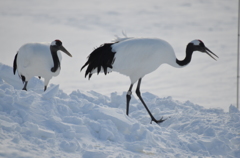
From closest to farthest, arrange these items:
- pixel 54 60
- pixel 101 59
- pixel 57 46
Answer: pixel 101 59 < pixel 54 60 < pixel 57 46

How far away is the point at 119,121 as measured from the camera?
6.93m

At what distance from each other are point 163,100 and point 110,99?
1.43 meters

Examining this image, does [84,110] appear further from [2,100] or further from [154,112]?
[154,112]

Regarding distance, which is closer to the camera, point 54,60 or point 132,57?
point 132,57

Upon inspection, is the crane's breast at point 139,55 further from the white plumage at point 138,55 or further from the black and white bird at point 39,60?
the black and white bird at point 39,60

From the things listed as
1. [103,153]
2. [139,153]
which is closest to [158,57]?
[139,153]

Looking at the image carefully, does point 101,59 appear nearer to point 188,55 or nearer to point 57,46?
point 57,46

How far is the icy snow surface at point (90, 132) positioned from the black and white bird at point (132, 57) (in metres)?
1.14

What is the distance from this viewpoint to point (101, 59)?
8.77 metres

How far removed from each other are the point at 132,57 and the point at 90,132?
8.68 ft

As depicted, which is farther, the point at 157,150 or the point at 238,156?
the point at 238,156

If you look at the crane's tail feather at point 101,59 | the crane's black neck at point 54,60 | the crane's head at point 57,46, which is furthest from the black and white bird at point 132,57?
the crane's head at point 57,46

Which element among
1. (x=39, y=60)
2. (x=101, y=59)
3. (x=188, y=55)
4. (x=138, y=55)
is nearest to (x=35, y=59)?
(x=39, y=60)

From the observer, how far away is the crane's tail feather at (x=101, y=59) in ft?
28.6
